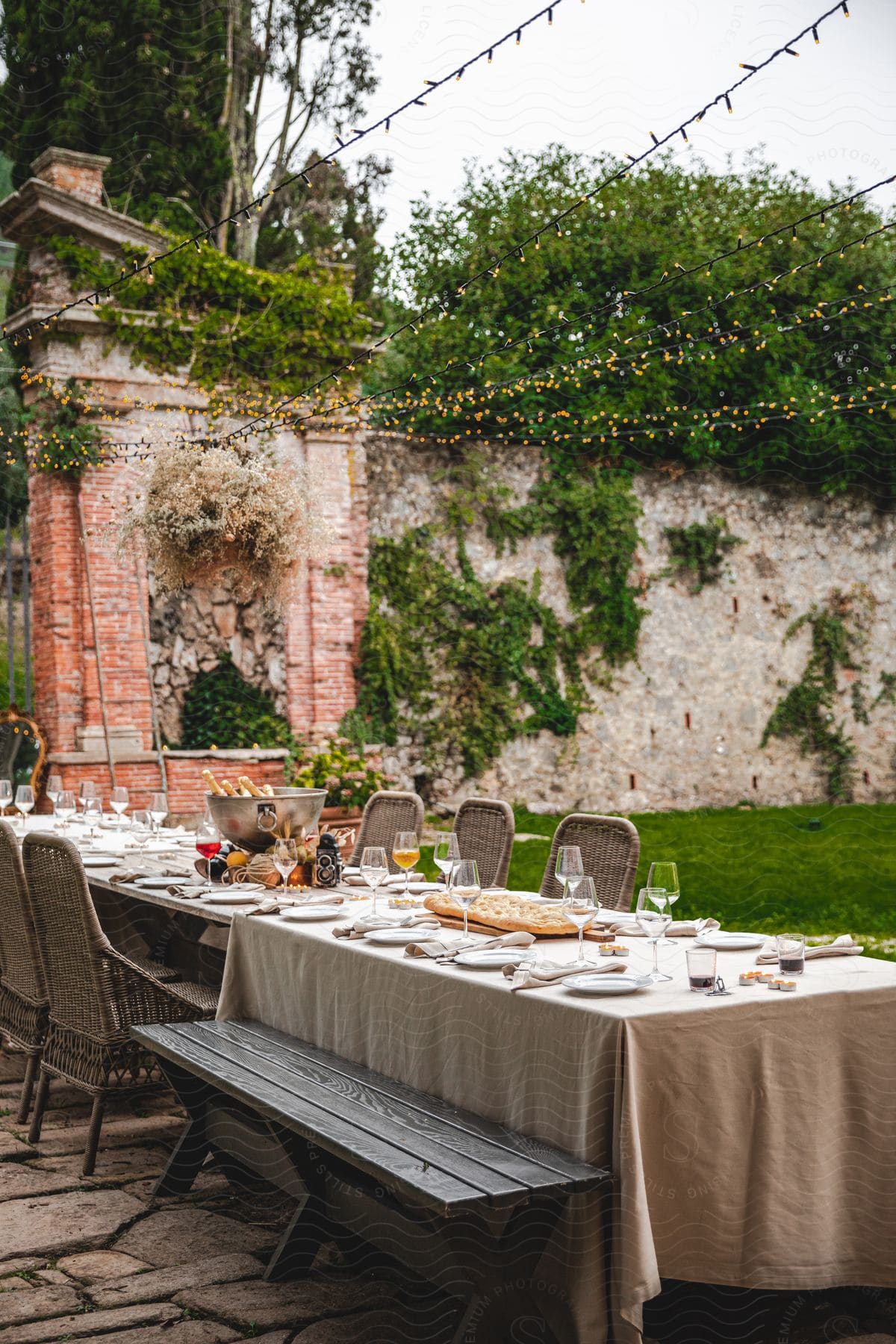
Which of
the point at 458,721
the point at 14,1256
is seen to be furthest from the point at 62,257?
the point at 14,1256

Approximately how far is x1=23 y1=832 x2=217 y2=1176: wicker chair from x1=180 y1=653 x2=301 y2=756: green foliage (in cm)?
514

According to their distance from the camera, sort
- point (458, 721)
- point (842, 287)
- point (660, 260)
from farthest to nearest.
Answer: point (842, 287) < point (660, 260) < point (458, 721)

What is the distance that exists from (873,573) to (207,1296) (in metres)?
11.6

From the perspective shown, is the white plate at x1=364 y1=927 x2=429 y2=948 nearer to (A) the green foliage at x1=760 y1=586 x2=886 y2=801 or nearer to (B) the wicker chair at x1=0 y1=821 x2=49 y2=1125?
(B) the wicker chair at x1=0 y1=821 x2=49 y2=1125

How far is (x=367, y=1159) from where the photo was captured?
249 cm

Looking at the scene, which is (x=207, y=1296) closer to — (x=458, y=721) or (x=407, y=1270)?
(x=407, y=1270)

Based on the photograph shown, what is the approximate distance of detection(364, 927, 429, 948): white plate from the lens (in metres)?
3.24

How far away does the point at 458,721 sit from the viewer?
1079cm

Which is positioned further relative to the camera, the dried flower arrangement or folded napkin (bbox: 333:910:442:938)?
the dried flower arrangement

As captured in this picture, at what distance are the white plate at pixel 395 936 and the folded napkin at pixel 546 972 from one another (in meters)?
0.44

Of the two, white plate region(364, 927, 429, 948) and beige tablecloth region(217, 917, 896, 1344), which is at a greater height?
white plate region(364, 927, 429, 948)

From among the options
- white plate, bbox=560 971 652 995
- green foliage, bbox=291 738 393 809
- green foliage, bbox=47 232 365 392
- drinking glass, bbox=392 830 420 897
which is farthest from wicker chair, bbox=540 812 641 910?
green foliage, bbox=47 232 365 392

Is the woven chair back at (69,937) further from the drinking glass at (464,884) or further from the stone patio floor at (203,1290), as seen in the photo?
the drinking glass at (464,884)

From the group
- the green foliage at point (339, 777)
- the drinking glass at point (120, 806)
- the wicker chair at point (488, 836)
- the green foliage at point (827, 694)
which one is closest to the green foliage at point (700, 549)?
the green foliage at point (827, 694)
